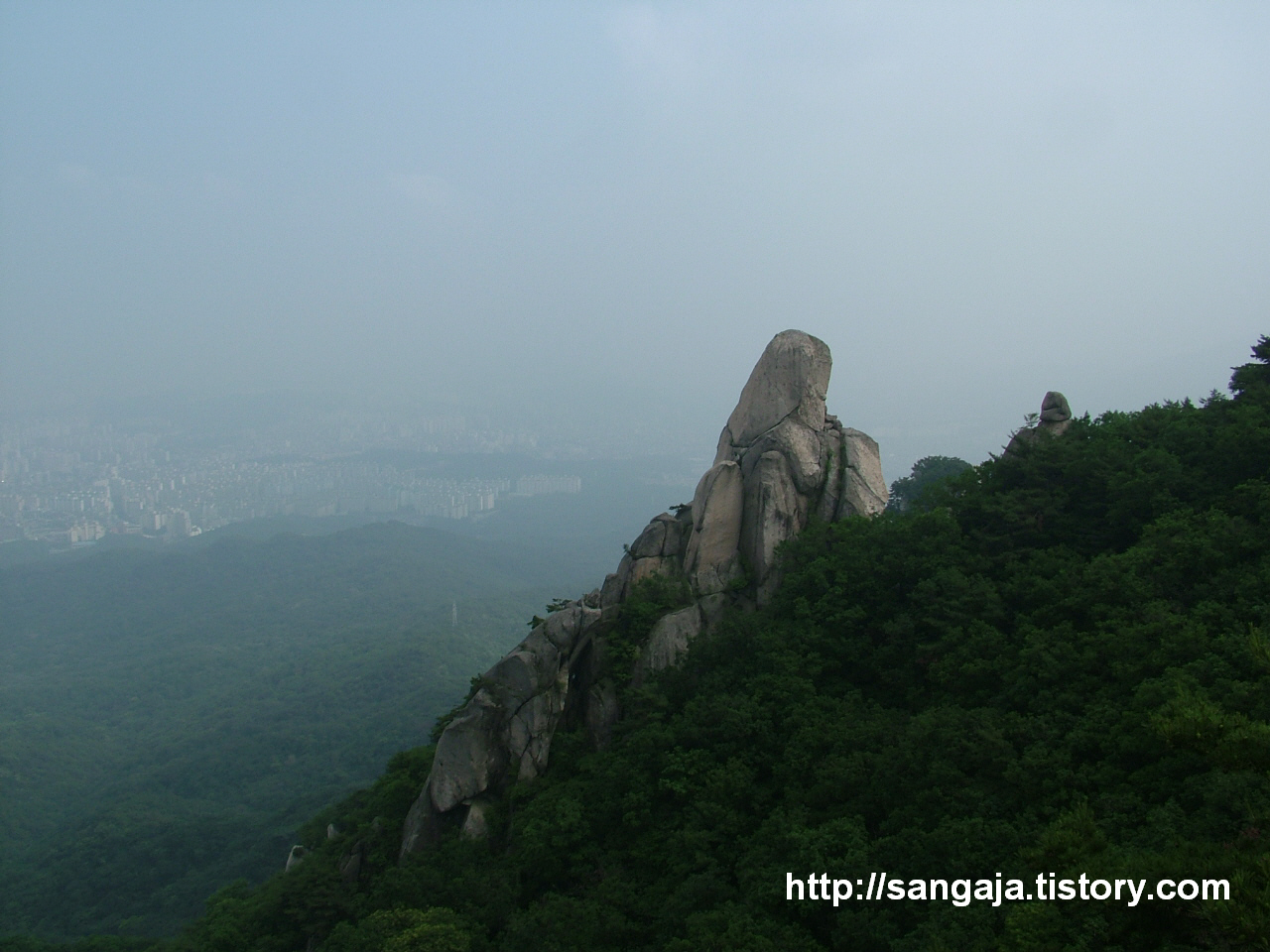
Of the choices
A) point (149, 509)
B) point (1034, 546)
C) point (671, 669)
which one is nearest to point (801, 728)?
point (671, 669)

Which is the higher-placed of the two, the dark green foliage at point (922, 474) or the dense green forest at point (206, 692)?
the dark green foliage at point (922, 474)

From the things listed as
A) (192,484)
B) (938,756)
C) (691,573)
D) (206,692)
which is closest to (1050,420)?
(691,573)

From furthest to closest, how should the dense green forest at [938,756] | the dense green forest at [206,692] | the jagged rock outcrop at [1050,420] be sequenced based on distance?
the dense green forest at [206,692]
the jagged rock outcrop at [1050,420]
the dense green forest at [938,756]

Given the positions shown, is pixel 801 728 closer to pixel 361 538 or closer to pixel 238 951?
pixel 238 951

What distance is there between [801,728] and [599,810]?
11.5 ft

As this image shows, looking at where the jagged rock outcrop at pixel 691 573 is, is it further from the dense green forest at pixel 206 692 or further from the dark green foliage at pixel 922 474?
the dense green forest at pixel 206 692

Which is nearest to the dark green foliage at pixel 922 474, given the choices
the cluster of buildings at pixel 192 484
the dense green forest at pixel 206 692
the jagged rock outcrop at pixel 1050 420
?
the jagged rock outcrop at pixel 1050 420

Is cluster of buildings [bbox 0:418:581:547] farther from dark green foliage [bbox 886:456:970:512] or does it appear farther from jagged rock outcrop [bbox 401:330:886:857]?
jagged rock outcrop [bbox 401:330:886:857]

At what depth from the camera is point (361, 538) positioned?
101m

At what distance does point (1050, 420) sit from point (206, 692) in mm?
59326

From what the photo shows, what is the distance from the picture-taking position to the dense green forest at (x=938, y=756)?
778 centimetres

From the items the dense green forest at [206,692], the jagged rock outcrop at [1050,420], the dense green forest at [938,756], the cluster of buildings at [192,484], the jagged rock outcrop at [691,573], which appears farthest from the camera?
the cluster of buildings at [192,484]

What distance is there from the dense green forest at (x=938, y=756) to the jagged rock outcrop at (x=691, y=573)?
60cm

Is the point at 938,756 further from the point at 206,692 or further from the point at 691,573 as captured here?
the point at 206,692
